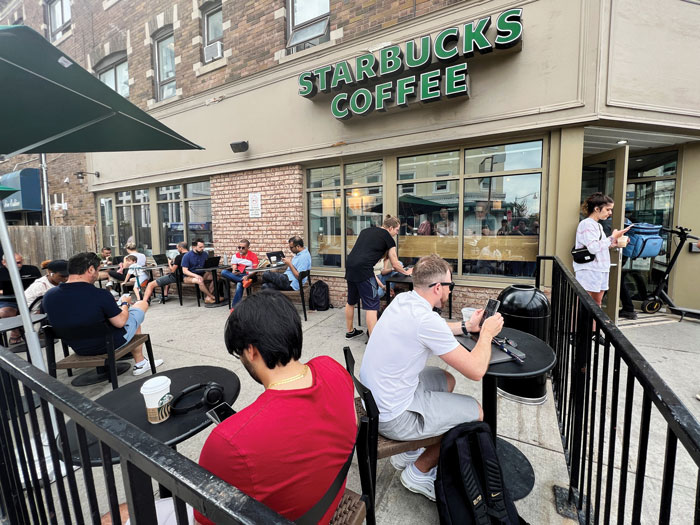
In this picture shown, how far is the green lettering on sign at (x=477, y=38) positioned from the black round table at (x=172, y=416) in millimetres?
5283

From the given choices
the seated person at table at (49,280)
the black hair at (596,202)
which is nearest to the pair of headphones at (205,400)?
the seated person at table at (49,280)

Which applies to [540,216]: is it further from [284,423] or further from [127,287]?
[127,287]

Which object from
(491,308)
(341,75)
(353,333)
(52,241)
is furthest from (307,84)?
(52,241)

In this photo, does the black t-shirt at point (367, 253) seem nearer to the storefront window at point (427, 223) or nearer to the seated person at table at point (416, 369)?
the storefront window at point (427, 223)

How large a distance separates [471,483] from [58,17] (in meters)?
17.0

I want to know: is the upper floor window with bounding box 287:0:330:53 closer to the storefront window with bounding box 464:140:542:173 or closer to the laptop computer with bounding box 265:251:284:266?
the storefront window with bounding box 464:140:542:173

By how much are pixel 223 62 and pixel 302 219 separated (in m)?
4.06

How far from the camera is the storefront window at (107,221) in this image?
1052cm

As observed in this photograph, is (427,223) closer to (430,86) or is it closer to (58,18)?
(430,86)

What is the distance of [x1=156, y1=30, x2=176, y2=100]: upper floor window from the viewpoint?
8.88 m

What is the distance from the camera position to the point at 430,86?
5.18m

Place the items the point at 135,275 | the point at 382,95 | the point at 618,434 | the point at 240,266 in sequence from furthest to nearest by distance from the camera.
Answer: the point at 135,275 < the point at 240,266 < the point at 382,95 < the point at 618,434

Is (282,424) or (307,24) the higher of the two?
(307,24)

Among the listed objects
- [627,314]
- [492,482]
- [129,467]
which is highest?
[129,467]
